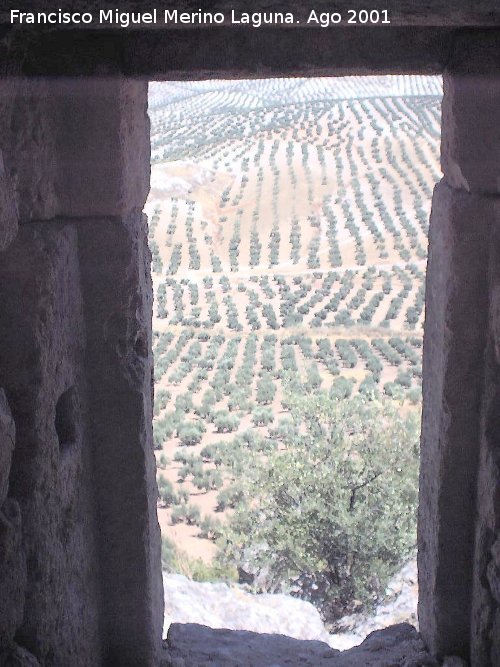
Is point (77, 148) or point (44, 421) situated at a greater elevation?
point (77, 148)

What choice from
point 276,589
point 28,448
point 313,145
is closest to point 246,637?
point 28,448

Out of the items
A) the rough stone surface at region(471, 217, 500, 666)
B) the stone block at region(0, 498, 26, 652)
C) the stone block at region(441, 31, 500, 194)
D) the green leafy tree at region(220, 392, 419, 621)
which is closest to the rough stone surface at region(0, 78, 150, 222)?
the stone block at region(0, 498, 26, 652)

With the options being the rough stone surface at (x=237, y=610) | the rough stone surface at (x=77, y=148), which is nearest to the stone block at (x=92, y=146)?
the rough stone surface at (x=77, y=148)

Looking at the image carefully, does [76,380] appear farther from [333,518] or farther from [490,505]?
[333,518]

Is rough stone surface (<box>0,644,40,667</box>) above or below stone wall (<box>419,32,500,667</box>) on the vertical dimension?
below

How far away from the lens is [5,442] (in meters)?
2.08

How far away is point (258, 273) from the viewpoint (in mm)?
28750

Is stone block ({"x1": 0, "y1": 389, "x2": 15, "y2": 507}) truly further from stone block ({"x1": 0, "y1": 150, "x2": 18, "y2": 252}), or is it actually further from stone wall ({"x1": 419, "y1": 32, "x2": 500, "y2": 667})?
stone wall ({"x1": 419, "y1": 32, "x2": 500, "y2": 667})

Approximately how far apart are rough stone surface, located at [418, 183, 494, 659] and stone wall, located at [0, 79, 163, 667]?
3.79 feet

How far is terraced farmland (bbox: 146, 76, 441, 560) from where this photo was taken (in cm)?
1602

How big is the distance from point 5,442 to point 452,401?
1671 mm

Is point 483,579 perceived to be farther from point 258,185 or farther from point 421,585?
point 258,185

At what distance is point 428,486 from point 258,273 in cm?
2565

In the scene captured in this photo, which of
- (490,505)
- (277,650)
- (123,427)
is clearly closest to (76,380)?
(123,427)
